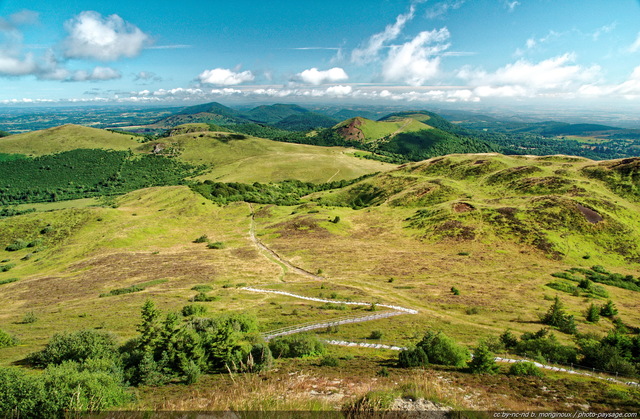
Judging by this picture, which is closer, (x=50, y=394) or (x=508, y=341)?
(x=50, y=394)

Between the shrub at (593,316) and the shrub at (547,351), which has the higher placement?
the shrub at (547,351)

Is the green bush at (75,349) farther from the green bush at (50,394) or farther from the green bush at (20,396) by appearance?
the green bush at (20,396)

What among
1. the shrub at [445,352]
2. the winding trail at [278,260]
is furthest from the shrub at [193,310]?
the shrub at [445,352]

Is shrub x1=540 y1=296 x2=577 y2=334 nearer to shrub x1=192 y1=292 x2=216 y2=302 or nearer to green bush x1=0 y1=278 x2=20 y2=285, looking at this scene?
shrub x1=192 y1=292 x2=216 y2=302

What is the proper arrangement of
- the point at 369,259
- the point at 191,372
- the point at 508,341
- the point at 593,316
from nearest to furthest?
the point at 191,372 < the point at 508,341 < the point at 593,316 < the point at 369,259

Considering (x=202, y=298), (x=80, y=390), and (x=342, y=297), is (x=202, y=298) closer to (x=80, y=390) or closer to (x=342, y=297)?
(x=342, y=297)

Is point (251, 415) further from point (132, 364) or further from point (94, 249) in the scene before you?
point (94, 249)

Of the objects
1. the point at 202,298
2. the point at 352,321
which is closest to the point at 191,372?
the point at 352,321
